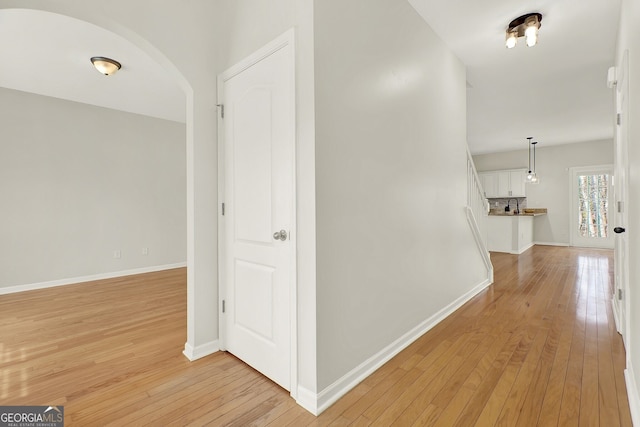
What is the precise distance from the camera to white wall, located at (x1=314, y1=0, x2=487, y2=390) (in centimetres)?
178

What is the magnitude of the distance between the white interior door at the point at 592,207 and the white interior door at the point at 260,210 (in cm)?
931

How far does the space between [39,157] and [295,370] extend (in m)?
5.12

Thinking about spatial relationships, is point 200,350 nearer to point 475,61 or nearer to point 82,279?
point 82,279

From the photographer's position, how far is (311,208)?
171 centimetres

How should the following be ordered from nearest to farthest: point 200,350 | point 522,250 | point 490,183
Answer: point 200,350 → point 522,250 → point 490,183

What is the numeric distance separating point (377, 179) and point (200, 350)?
1.88m

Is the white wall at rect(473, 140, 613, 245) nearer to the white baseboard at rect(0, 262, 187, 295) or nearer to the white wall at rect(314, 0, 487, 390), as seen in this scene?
the white wall at rect(314, 0, 487, 390)

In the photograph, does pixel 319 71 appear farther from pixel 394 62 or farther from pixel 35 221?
pixel 35 221

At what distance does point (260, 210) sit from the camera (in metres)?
2.07

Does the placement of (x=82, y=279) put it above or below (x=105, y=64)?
below

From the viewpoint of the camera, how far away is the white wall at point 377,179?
1.78 meters

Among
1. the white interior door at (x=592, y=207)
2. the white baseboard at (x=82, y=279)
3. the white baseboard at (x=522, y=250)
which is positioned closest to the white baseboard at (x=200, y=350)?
the white baseboard at (x=82, y=279)

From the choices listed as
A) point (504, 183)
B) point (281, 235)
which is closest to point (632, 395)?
point (281, 235)

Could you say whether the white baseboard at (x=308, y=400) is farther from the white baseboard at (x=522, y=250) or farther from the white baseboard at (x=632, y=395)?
the white baseboard at (x=522, y=250)
